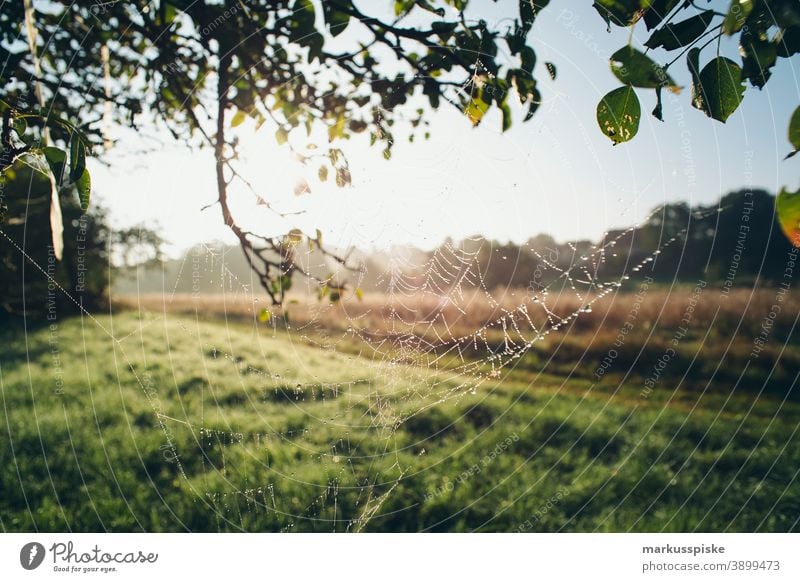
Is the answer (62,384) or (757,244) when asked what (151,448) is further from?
(757,244)

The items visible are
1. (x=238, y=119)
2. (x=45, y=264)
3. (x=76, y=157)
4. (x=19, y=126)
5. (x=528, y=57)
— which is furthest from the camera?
(x=45, y=264)

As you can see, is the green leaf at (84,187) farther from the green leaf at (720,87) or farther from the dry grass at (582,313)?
the dry grass at (582,313)

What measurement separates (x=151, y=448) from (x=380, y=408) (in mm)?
1312

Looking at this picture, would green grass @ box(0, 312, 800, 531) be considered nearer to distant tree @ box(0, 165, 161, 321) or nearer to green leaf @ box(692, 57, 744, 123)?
green leaf @ box(692, 57, 744, 123)

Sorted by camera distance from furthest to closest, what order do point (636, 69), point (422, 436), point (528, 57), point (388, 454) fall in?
1. point (422, 436)
2. point (388, 454)
3. point (528, 57)
4. point (636, 69)

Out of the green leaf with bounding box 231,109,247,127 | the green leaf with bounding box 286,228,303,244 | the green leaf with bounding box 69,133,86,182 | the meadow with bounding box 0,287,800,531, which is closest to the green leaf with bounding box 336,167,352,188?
the green leaf with bounding box 286,228,303,244

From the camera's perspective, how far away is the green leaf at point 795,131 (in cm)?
82

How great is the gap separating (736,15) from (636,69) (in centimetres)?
28

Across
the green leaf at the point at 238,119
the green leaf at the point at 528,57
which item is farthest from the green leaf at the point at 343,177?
the green leaf at the point at 528,57

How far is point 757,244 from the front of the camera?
6145 millimetres

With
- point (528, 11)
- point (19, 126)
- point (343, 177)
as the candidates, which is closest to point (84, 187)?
point (19, 126)
